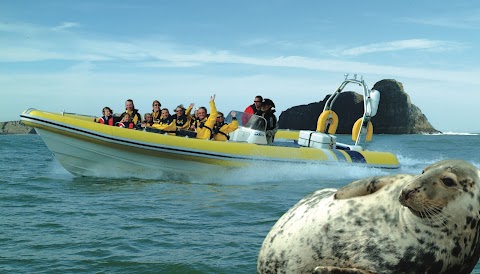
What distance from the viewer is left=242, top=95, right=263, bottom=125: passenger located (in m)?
13.6

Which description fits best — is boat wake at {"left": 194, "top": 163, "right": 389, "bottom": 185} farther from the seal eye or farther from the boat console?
the seal eye

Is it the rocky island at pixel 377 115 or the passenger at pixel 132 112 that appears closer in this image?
the passenger at pixel 132 112

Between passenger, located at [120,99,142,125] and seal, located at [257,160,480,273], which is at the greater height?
passenger, located at [120,99,142,125]

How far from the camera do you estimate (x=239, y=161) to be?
13.3 meters

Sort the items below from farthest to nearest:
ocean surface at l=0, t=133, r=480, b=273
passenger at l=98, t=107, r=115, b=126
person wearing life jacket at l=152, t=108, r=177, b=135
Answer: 1. passenger at l=98, t=107, r=115, b=126
2. person wearing life jacket at l=152, t=108, r=177, b=135
3. ocean surface at l=0, t=133, r=480, b=273

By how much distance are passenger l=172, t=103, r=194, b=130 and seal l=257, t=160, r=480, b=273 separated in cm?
1076

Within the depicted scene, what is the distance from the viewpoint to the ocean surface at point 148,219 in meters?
5.79

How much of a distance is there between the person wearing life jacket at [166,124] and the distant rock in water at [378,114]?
9568 centimetres

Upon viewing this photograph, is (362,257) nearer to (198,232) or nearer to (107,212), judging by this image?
(198,232)

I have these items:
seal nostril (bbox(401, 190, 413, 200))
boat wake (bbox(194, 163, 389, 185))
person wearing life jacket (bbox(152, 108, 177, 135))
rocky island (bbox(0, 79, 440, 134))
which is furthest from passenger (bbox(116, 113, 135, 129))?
rocky island (bbox(0, 79, 440, 134))

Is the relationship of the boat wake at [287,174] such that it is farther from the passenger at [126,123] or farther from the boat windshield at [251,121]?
the passenger at [126,123]

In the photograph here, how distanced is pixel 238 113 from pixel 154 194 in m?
3.91

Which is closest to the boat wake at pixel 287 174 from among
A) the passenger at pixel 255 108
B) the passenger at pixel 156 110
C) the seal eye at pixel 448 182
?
the passenger at pixel 255 108

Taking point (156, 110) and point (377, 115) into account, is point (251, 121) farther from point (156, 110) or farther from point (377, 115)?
point (377, 115)
